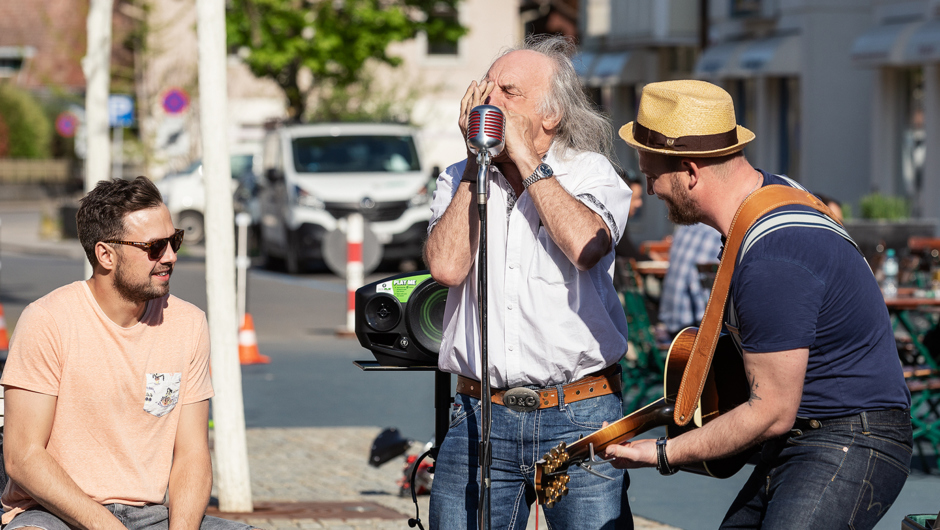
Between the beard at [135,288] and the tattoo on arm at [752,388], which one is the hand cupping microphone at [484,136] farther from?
the beard at [135,288]

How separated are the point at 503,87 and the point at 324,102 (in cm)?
2653

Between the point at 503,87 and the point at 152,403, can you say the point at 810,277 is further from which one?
the point at 152,403

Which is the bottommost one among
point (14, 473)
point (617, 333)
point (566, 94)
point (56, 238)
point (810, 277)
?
point (56, 238)

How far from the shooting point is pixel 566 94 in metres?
3.56

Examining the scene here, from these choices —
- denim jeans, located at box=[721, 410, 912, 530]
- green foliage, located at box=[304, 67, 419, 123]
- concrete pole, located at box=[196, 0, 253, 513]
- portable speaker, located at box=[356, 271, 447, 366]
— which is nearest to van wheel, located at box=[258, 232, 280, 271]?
green foliage, located at box=[304, 67, 419, 123]

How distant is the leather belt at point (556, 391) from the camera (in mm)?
3486

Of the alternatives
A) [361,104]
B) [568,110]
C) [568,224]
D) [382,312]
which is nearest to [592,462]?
[568,224]

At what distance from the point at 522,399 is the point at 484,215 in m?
0.51

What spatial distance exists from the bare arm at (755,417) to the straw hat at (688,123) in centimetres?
50

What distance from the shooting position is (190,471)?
3.78 meters

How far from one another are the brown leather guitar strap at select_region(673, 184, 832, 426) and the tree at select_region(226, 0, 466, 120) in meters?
24.2

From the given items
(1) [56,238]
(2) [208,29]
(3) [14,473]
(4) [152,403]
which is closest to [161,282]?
(4) [152,403]

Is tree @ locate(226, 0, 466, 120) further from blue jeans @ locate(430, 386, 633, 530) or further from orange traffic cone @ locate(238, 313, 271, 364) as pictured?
blue jeans @ locate(430, 386, 633, 530)

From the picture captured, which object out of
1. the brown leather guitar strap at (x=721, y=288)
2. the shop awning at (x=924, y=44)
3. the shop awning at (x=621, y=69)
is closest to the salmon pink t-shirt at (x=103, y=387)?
the brown leather guitar strap at (x=721, y=288)
